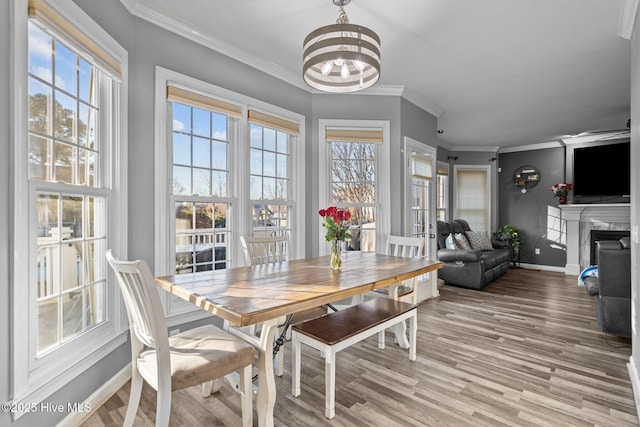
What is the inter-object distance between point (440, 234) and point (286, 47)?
13.1 feet

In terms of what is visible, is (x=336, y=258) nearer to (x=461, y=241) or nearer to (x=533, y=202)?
(x=461, y=241)

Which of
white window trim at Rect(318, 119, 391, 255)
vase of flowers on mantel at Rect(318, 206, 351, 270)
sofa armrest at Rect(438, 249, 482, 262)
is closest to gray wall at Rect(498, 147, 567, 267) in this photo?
sofa armrest at Rect(438, 249, 482, 262)

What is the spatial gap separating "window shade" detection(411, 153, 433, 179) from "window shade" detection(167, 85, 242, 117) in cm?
235

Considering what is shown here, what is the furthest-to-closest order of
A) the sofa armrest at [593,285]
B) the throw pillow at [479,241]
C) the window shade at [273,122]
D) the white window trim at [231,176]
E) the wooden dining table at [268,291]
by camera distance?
the throw pillow at [479,241], the sofa armrest at [593,285], the window shade at [273,122], the white window trim at [231,176], the wooden dining table at [268,291]

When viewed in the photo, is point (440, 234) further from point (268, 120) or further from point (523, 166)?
point (268, 120)

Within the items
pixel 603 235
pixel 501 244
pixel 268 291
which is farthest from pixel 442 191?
pixel 268 291

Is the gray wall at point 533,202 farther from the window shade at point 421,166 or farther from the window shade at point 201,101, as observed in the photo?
the window shade at point 201,101

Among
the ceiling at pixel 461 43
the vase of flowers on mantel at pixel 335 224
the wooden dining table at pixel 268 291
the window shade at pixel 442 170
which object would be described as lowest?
the wooden dining table at pixel 268 291

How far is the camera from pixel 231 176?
3082 millimetres

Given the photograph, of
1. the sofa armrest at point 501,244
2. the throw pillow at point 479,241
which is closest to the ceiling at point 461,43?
the throw pillow at point 479,241

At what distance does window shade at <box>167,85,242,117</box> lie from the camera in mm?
2615

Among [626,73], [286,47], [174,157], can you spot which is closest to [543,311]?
[626,73]

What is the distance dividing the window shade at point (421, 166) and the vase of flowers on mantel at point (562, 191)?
130 inches

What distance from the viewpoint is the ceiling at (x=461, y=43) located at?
2.40 metres
